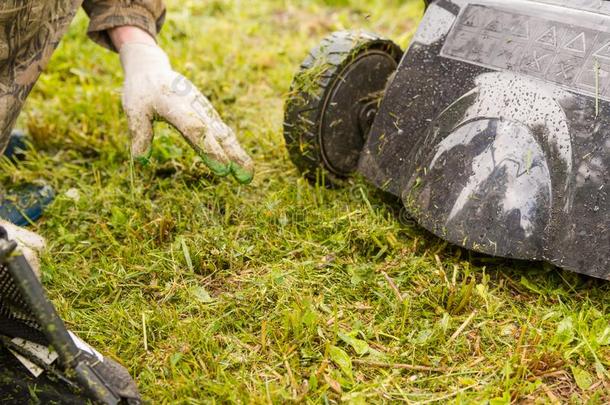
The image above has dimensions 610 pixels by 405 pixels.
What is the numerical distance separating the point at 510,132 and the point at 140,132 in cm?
84

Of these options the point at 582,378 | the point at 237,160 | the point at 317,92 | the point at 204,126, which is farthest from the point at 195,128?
the point at 582,378

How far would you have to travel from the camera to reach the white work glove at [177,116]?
1.62 meters

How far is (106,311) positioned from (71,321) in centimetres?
7

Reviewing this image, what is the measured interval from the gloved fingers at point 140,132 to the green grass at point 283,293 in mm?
162

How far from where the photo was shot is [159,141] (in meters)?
2.06

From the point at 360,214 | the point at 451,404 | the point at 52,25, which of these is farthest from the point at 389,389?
the point at 52,25

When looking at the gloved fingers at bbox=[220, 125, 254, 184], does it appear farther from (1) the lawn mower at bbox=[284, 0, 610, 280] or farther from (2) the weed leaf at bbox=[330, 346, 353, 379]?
(2) the weed leaf at bbox=[330, 346, 353, 379]

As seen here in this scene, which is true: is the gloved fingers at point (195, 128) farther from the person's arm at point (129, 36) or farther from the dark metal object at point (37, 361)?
the dark metal object at point (37, 361)

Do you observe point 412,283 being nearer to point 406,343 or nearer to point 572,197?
point 406,343

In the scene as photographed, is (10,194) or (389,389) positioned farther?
(10,194)

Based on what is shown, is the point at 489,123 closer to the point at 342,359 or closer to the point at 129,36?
the point at 342,359

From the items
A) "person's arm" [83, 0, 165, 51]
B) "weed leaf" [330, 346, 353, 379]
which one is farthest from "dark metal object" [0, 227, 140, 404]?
"person's arm" [83, 0, 165, 51]

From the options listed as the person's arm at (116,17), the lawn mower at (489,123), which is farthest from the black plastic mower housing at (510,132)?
the person's arm at (116,17)

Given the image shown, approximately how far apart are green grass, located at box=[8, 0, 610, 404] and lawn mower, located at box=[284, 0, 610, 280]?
0.12 meters
